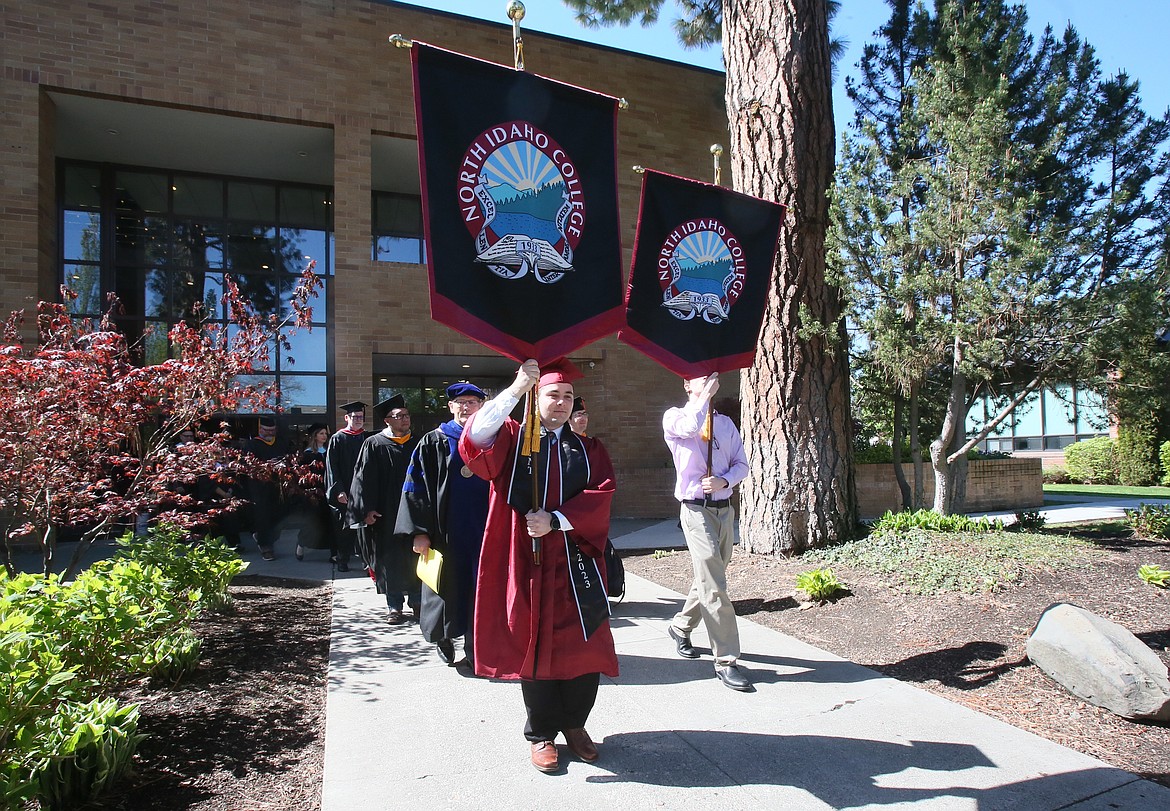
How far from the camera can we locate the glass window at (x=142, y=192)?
12992 mm

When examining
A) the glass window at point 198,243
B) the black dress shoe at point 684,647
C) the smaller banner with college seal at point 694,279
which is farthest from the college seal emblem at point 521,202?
the glass window at point 198,243

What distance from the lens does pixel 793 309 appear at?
25.3ft

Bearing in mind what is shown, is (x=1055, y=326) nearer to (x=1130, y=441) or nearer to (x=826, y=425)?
(x=826, y=425)

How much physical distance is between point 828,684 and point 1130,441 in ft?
67.3

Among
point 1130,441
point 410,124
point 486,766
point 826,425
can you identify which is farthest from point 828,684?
point 1130,441

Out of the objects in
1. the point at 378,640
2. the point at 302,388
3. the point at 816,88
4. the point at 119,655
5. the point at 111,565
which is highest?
the point at 816,88

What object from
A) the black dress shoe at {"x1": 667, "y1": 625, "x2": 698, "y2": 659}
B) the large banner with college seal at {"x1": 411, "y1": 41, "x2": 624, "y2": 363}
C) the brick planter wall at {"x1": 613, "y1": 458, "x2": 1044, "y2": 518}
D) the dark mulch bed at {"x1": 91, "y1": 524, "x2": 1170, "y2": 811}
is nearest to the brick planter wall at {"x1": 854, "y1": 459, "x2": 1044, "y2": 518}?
the brick planter wall at {"x1": 613, "y1": 458, "x2": 1044, "y2": 518}

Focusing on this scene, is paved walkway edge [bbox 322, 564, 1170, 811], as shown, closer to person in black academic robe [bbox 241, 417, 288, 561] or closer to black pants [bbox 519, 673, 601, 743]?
black pants [bbox 519, 673, 601, 743]

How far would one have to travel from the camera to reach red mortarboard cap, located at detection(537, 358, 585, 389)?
3.41 metres

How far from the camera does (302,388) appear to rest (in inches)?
524

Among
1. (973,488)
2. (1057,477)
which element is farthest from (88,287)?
(1057,477)

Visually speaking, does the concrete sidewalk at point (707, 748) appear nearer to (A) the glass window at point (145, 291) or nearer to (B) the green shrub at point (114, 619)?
(B) the green shrub at point (114, 619)

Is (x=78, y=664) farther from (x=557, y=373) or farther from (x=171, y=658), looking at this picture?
(x=557, y=373)

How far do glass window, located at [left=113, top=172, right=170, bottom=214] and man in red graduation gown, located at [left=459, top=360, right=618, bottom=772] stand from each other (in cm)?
1297
